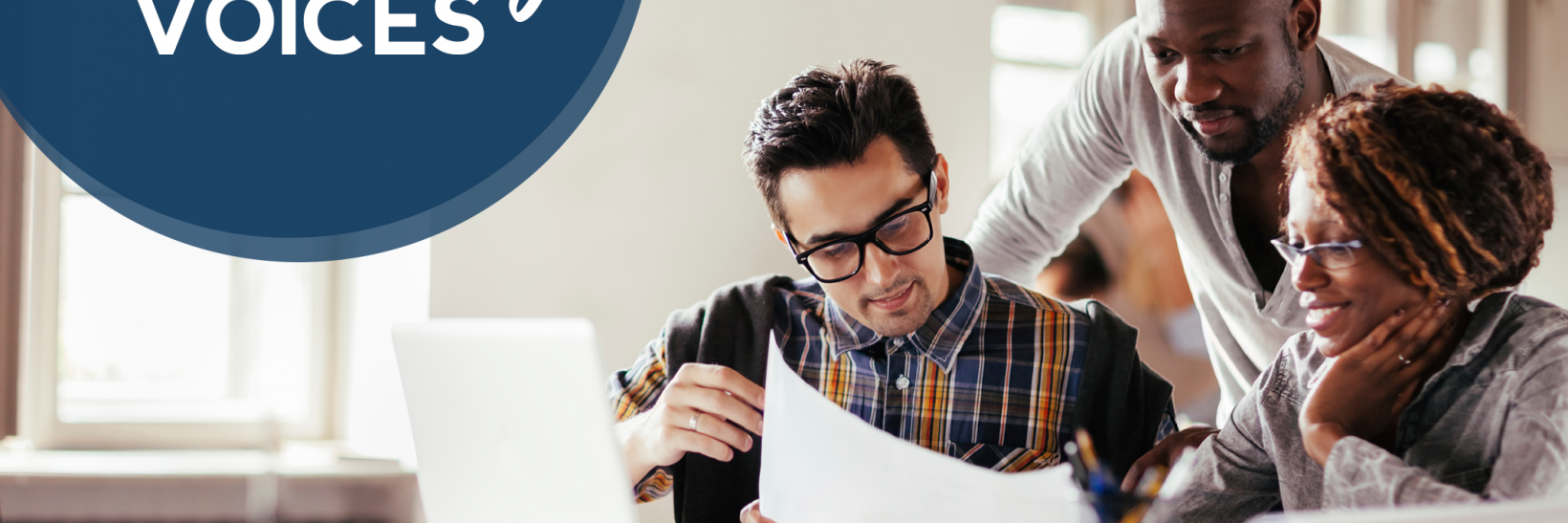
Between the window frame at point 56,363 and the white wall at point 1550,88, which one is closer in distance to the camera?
the white wall at point 1550,88

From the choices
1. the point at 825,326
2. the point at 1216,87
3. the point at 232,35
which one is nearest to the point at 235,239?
the point at 232,35

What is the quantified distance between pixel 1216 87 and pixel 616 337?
1.13 m

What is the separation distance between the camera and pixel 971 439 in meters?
1.26

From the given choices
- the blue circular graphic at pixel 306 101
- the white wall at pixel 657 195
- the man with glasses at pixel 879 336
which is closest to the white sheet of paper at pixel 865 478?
the man with glasses at pixel 879 336

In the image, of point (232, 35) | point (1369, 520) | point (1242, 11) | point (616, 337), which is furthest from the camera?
point (232, 35)

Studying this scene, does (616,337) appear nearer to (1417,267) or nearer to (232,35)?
(232,35)

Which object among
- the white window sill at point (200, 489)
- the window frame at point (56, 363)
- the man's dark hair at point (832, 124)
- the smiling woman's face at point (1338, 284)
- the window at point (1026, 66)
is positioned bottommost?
the white window sill at point (200, 489)

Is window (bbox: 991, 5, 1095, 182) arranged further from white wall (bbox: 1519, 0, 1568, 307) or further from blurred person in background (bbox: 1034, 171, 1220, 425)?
white wall (bbox: 1519, 0, 1568, 307)

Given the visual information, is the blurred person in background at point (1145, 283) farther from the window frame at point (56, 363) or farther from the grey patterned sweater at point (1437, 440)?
the window frame at point (56, 363)

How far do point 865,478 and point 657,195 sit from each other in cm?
118

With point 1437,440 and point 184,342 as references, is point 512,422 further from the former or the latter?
point 184,342

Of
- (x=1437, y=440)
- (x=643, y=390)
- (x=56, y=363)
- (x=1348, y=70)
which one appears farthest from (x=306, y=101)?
(x=1437, y=440)

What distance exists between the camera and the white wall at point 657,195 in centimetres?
183

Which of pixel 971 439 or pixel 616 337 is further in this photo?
pixel 616 337
